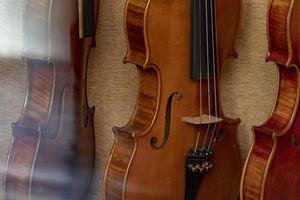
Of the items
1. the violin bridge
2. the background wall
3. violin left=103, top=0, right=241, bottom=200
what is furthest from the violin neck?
the background wall

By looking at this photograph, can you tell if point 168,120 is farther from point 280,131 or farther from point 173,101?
point 280,131

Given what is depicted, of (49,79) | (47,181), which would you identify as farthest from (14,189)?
(49,79)

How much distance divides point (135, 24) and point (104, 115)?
597 mm

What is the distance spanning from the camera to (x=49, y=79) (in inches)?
60.7

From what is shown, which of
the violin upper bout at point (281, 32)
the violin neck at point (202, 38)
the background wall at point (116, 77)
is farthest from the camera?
the background wall at point (116, 77)

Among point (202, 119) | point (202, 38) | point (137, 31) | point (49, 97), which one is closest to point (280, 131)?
point (202, 119)

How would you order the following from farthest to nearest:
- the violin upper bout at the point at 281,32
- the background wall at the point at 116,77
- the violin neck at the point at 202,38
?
the background wall at the point at 116,77 < the violin neck at the point at 202,38 < the violin upper bout at the point at 281,32

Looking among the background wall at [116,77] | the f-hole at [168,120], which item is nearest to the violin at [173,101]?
the f-hole at [168,120]

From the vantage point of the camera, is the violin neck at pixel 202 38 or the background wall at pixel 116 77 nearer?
the violin neck at pixel 202 38

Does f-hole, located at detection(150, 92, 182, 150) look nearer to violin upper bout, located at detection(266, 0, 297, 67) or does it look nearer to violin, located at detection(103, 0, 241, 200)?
violin, located at detection(103, 0, 241, 200)

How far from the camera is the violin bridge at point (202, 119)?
1567 millimetres

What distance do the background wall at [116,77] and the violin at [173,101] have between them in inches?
6.5

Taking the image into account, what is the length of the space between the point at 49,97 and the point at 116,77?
1.42 feet

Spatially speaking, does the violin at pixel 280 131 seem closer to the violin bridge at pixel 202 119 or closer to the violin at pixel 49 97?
the violin bridge at pixel 202 119
